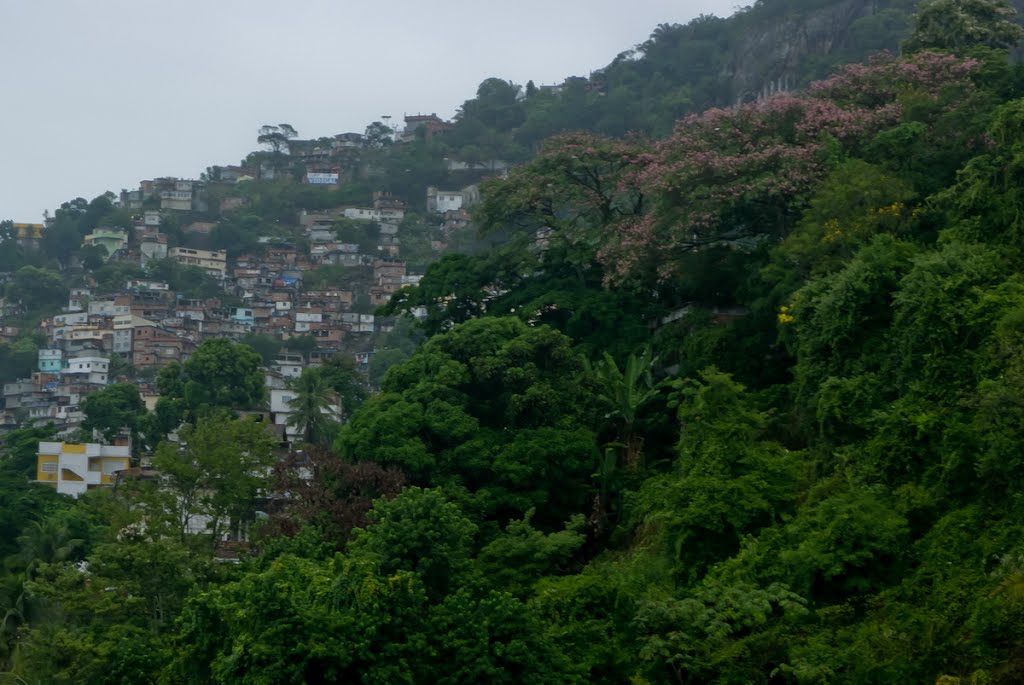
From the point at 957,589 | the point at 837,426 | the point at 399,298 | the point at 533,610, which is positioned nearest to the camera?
the point at 957,589

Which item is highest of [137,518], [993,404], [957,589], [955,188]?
[955,188]

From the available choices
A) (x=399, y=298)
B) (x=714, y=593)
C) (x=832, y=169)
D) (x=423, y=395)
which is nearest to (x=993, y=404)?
(x=714, y=593)

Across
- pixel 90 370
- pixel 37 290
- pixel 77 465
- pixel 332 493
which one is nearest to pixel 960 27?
pixel 332 493

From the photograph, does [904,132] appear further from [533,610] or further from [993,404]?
[533,610]

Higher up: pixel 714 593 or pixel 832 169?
pixel 832 169

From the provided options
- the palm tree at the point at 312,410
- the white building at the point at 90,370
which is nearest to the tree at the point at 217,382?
the palm tree at the point at 312,410

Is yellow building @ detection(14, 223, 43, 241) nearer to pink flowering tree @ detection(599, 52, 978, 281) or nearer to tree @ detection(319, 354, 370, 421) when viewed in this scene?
tree @ detection(319, 354, 370, 421)

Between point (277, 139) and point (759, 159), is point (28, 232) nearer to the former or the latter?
point (277, 139)

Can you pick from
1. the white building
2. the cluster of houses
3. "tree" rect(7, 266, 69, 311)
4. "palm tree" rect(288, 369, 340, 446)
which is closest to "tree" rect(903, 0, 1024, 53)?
"palm tree" rect(288, 369, 340, 446)

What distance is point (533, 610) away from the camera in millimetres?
16797

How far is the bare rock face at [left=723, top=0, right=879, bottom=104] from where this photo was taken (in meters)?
77.5

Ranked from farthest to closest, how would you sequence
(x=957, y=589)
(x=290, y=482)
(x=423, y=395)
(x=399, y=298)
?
(x=399, y=298) → (x=423, y=395) → (x=290, y=482) → (x=957, y=589)

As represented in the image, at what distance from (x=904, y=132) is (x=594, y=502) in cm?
757

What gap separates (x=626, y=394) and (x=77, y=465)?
27445mm
